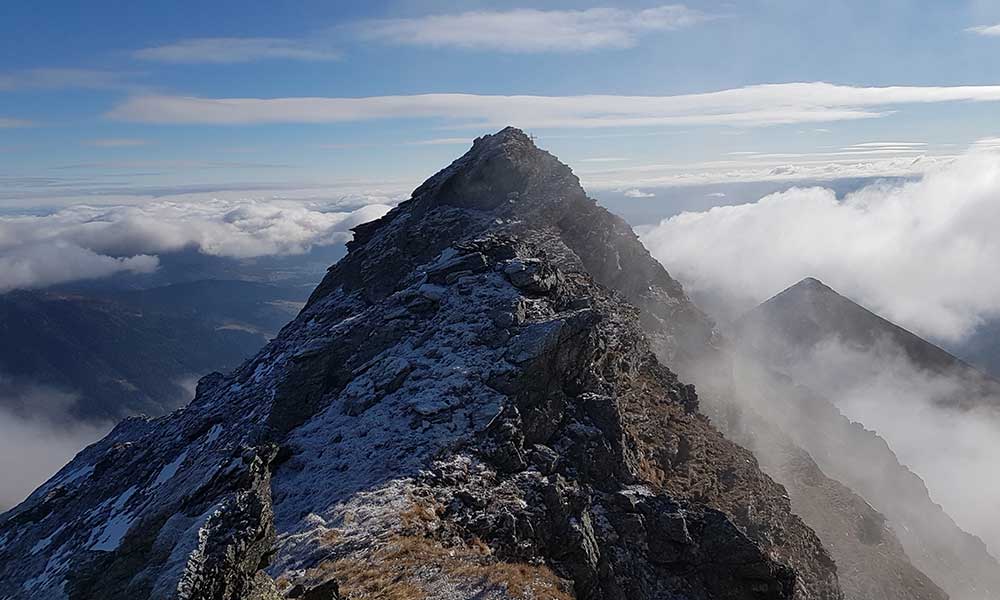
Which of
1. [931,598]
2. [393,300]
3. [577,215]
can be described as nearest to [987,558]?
[931,598]

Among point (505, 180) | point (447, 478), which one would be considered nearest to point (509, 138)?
point (505, 180)

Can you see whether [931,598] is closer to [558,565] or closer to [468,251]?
[558,565]

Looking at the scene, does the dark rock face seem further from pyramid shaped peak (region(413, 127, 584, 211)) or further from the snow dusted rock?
pyramid shaped peak (region(413, 127, 584, 211))

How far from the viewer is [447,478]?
2695 cm

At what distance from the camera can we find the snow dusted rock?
21844mm

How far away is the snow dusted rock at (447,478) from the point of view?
2184cm

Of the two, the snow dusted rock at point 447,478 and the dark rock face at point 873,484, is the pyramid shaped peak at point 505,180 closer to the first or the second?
the snow dusted rock at point 447,478

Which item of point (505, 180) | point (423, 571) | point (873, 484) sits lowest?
point (873, 484)

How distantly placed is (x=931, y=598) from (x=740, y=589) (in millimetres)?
31992

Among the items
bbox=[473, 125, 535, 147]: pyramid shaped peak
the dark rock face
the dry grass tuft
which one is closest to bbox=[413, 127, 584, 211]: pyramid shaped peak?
bbox=[473, 125, 535, 147]: pyramid shaped peak

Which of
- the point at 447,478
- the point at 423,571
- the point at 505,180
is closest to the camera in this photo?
the point at 423,571

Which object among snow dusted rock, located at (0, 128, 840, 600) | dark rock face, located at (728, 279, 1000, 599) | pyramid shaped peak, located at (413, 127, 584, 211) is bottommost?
dark rock face, located at (728, 279, 1000, 599)

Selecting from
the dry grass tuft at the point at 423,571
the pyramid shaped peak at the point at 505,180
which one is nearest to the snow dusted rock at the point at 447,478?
the dry grass tuft at the point at 423,571

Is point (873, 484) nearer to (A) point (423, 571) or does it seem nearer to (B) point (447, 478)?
(B) point (447, 478)
